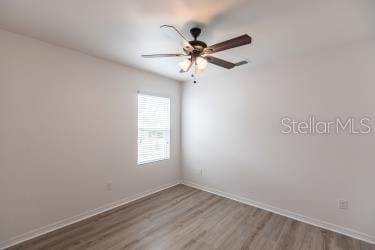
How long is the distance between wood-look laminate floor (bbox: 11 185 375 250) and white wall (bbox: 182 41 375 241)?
0.34 meters

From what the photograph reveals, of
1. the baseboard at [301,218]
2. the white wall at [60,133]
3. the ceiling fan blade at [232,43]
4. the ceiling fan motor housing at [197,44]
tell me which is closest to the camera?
the ceiling fan blade at [232,43]

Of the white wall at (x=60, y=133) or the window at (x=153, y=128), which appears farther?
the window at (x=153, y=128)

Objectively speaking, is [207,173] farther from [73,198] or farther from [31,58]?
[31,58]

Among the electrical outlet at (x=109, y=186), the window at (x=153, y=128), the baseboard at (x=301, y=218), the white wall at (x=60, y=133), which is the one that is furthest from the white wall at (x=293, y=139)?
the electrical outlet at (x=109, y=186)

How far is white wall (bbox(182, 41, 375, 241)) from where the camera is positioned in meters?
2.33

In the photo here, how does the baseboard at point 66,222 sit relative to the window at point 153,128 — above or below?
below

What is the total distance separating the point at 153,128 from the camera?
3.82 metres

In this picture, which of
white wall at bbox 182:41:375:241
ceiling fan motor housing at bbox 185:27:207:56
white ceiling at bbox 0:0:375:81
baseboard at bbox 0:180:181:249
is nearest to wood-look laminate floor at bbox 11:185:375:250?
baseboard at bbox 0:180:181:249

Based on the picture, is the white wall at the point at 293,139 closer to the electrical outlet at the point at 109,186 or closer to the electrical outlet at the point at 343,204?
the electrical outlet at the point at 343,204

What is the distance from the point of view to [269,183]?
308cm

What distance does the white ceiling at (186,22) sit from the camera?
165cm

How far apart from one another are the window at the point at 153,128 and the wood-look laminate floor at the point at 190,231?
1032 millimetres

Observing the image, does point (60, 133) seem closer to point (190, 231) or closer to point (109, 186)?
point (109, 186)

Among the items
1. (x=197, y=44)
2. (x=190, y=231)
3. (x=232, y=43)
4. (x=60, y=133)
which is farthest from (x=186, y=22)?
(x=190, y=231)
